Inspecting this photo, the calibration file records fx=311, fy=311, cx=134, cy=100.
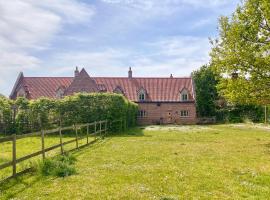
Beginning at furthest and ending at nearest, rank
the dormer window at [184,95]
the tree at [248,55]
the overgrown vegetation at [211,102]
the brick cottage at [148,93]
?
the overgrown vegetation at [211,102]
the dormer window at [184,95]
the brick cottage at [148,93]
the tree at [248,55]

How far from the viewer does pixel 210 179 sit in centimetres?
1066

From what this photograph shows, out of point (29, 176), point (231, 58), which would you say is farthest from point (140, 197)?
point (231, 58)

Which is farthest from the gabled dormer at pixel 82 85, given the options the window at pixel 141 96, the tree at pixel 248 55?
the tree at pixel 248 55

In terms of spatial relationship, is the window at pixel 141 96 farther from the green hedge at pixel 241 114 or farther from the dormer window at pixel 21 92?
the dormer window at pixel 21 92

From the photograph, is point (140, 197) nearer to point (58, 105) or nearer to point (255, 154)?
point (255, 154)

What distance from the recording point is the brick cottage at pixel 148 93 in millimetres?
56531

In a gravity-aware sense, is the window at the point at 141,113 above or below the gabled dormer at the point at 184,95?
below

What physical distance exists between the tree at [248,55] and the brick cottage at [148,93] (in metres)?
34.3

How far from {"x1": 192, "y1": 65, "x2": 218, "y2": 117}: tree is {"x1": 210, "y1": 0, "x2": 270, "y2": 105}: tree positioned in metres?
41.6

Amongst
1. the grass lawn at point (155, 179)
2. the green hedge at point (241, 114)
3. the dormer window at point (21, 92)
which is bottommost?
the grass lawn at point (155, 179)

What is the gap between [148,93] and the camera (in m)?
58.2

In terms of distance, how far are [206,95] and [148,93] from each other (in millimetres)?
13456

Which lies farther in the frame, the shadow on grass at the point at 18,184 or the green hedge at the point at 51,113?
the green hedge at the point at 51,113

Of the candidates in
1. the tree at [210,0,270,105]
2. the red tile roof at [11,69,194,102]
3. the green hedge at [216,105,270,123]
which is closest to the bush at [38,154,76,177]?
the tree at [210,0,270,105]
